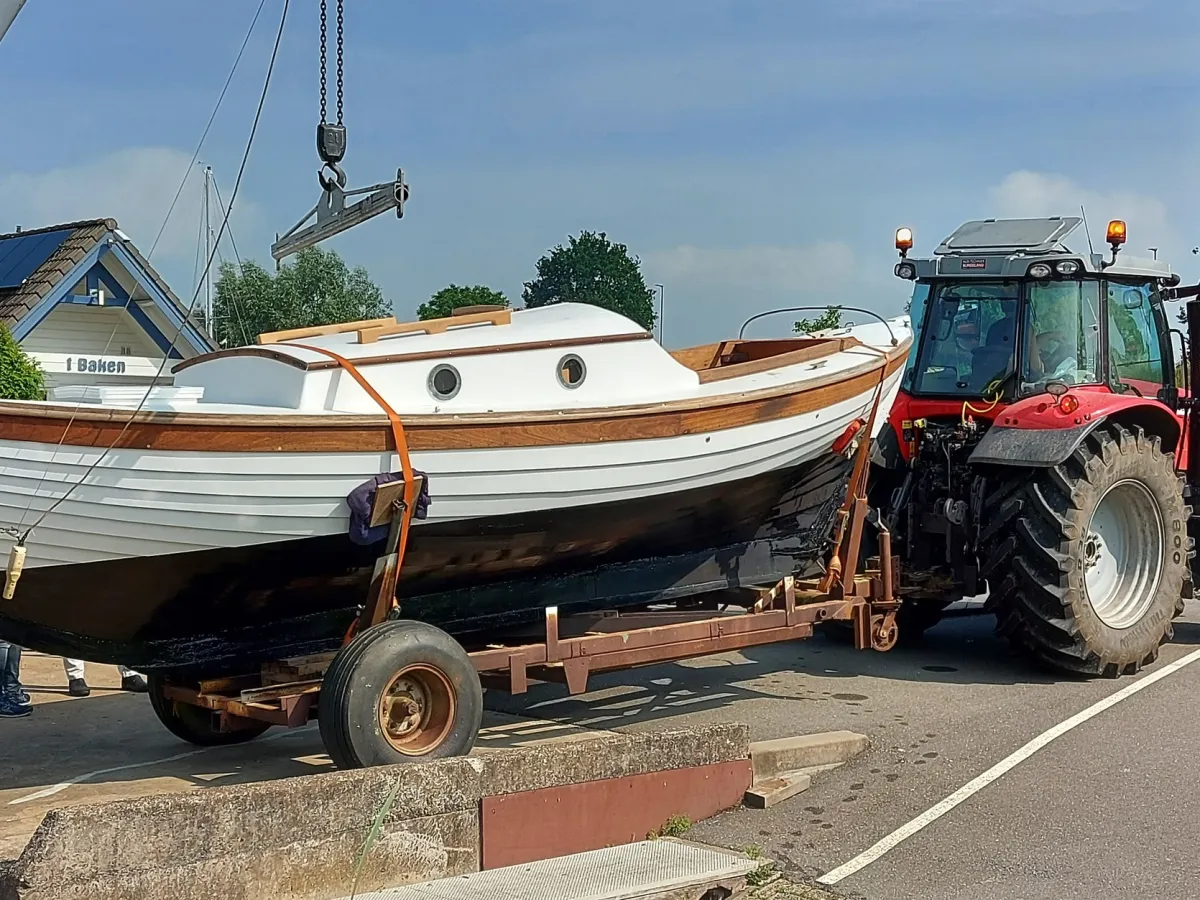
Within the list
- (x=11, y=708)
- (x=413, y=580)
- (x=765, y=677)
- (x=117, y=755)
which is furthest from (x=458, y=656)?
(x=11, y=708)

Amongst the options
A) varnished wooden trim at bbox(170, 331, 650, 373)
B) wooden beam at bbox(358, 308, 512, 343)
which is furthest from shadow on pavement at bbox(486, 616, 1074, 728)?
wooden beam at bbox(358, 308, 512, 343)

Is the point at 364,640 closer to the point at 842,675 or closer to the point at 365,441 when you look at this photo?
the point at 365,441

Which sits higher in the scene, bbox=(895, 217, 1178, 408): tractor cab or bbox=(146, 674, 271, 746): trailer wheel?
bbox=(895, 217, 1178, 408): tractor cab

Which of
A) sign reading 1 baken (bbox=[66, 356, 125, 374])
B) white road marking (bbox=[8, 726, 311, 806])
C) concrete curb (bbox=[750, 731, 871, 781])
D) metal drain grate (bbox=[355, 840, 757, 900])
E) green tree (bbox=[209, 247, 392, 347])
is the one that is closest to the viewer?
metal drain grate (bbox=[355, 840, 757, 900])

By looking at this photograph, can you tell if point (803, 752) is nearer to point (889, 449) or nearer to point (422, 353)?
point (422, 353)

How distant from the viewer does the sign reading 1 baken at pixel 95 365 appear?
12.2 m

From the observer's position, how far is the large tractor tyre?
281 inches

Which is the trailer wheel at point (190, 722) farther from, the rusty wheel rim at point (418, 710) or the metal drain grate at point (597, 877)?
the metal drain grate at point (597, 877)

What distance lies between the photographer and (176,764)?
19.9 ft

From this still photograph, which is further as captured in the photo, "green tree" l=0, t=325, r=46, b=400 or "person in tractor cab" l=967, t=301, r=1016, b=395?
"green tree" l=0, t=325, r=46, b=400

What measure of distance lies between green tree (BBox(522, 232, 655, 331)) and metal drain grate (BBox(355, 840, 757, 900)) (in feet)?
171

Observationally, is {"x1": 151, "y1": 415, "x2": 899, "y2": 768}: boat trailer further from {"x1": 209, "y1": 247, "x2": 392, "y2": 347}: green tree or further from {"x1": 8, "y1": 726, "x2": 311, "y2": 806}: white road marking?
{"x1": 209, "y1": 247, "x2": 392, "y2": 347}: green tree

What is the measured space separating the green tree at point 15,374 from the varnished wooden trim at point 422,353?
5.68m

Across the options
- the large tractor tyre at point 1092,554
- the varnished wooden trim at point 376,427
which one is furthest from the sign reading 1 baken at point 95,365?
the large tractor tyre at point 1092,554
